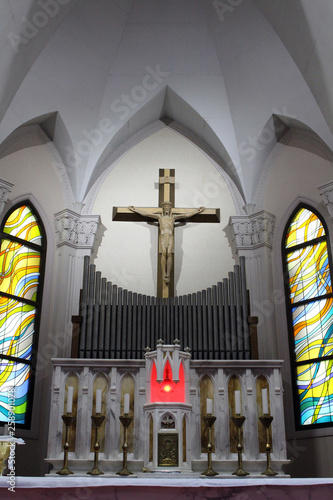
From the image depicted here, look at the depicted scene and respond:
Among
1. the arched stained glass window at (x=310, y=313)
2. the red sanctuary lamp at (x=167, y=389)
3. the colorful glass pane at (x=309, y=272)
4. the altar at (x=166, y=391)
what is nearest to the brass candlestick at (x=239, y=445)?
the altar at (x=166, y=391)

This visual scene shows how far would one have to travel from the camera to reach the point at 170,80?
11383mm

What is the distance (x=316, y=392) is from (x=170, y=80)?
19.6 feet

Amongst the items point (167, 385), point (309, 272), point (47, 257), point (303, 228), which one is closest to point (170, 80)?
point (303, 228)

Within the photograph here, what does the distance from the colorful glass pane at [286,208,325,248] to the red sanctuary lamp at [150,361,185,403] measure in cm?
344

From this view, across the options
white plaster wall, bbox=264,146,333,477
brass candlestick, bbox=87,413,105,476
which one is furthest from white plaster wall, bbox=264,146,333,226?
brass candlestick, bbox=87,413,105,476

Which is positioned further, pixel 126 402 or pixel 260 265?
pixel 260 265

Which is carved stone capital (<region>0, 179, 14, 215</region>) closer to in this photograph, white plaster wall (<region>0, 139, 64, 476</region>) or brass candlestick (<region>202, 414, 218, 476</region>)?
white plaster wall (<region>0, 139, 64, 476</region>)

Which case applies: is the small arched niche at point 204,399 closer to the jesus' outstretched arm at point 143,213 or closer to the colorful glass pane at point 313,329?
the colorful glass pane at point 313,329

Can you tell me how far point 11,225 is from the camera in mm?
10266

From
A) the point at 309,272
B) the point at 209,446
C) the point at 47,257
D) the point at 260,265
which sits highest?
the point at 47,257

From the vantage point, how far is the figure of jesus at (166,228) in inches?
400

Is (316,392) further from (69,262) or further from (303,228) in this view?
(69,262)

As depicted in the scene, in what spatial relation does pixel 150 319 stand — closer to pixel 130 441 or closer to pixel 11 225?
pixel 130 441

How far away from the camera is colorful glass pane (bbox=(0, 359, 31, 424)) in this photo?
916 centimetres
